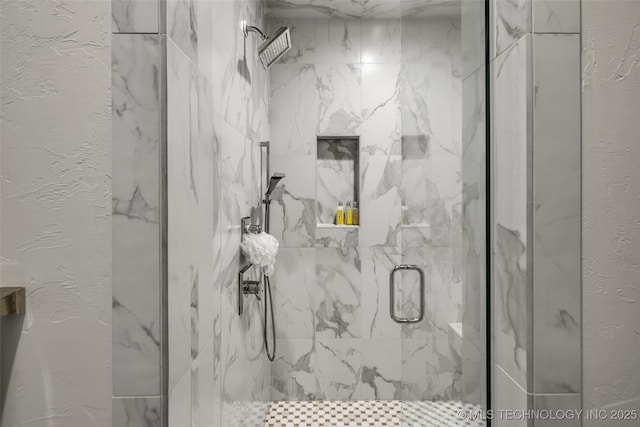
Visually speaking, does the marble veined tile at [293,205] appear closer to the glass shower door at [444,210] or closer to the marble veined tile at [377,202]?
the marble veined tile at [377,202]

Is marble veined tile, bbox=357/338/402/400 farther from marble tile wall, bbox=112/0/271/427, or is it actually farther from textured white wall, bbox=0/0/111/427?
textured white wall, bbox=0/0/111/427

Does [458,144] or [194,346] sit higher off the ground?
[458,144]

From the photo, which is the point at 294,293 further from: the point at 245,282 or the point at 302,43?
the point at 302,43

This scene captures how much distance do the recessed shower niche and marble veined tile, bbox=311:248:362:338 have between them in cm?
26

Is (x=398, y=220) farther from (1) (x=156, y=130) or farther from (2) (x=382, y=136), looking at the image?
(1) (x=156, y=130)

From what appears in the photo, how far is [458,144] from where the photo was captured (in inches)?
38.7

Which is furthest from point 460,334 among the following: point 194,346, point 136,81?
point 136,81

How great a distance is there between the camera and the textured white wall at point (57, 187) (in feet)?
2.58

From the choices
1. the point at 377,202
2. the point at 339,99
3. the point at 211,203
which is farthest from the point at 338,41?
the point at 211,203

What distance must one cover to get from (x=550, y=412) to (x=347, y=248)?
7.61ft

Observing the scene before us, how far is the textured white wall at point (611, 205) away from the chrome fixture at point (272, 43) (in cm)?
166

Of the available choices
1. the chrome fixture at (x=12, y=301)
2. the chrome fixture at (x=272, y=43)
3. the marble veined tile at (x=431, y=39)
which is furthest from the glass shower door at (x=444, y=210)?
the chrome fixture at (x=272, y=43)

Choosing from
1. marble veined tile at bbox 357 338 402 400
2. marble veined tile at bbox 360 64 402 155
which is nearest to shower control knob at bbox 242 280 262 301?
marble veined tile at bbox 357 338 402 400

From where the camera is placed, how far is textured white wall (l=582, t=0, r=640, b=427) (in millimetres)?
809
